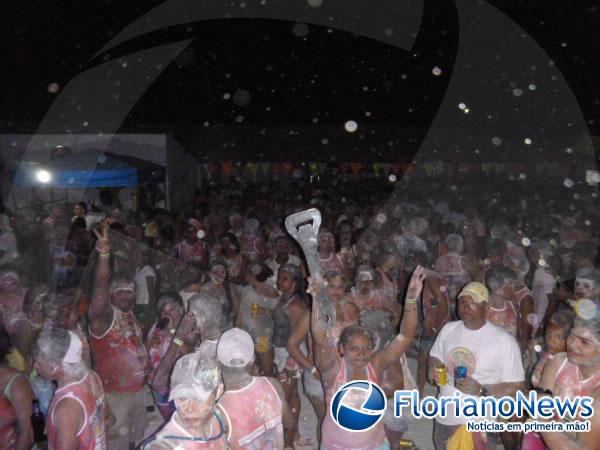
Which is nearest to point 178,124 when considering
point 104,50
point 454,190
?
point 104,50

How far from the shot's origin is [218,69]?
29750mm

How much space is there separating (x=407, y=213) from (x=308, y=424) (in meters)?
5.25

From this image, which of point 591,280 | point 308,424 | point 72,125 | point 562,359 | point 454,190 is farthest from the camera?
point 454,190

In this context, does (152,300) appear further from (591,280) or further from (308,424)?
(591,280)

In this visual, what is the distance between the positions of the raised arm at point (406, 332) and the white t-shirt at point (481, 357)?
574 millimetres

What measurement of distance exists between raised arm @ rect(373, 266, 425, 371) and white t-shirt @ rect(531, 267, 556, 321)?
232 cm

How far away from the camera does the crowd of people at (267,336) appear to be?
114 inches

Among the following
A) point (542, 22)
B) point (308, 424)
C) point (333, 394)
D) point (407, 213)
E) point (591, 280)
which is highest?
point (542, 22)

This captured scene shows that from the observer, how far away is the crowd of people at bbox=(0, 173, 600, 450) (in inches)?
114

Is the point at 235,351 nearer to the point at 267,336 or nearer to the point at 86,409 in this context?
the point at 86,409

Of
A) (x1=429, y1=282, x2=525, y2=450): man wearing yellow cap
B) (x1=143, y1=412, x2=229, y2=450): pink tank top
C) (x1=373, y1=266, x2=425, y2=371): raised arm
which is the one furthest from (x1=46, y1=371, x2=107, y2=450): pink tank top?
(x1=429, y1=282, x2=525, y2=450): man wearing yellow cap

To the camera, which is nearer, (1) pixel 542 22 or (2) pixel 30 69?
(2) pixel 30 69

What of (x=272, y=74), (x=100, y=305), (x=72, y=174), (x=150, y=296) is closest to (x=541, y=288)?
(x=150, y=296)

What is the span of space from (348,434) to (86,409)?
1493 mm
